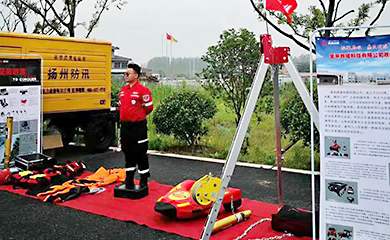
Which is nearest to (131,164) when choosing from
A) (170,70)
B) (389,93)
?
(389,93)

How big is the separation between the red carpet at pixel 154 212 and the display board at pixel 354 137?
125 cm

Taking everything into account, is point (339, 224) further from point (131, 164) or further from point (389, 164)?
point (131, 164)

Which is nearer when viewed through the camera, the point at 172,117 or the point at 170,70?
the point at 172,117

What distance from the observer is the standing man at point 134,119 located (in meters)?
5.03

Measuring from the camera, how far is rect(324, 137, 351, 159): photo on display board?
2600mm

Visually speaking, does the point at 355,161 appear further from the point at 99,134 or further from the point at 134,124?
the point at 99,134

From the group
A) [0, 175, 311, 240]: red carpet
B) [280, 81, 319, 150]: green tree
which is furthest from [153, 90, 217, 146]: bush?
[0, 175, 311, 240]: red carpet

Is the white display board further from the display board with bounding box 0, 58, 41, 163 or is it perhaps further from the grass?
the display board with bounding box 0, 58, 41, 163

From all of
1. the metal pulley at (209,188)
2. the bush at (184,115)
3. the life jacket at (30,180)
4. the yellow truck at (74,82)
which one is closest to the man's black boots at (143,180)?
the life jacket at (30,180)

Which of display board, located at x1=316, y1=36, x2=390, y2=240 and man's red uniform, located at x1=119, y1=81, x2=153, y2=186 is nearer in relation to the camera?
display board, located at x1=316, y1=36, x2=390, y2=240

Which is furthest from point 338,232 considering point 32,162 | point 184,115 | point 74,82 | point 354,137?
point 74,82

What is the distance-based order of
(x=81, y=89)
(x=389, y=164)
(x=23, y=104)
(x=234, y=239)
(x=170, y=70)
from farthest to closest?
(x=170, y=70), (x=81, y=89), (x=23, y=104), (x=234, y=239), (x=389, y=164)

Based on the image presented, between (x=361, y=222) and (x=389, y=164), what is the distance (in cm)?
42

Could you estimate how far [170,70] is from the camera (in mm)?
16469
